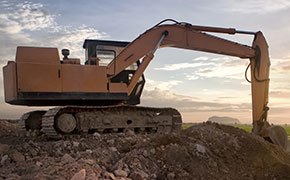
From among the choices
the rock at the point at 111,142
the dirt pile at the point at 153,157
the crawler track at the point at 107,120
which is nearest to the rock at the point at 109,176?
the dirt pile at the point at 153,157

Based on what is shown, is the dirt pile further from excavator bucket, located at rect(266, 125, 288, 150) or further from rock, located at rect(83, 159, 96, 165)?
excavator bucket, located at rect(266, 125, 288, 150)

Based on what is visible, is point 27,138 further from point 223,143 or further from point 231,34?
point 231,34

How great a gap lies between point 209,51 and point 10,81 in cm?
612

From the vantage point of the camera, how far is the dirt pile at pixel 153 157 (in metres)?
A: 8.75

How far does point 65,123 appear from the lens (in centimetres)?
1273

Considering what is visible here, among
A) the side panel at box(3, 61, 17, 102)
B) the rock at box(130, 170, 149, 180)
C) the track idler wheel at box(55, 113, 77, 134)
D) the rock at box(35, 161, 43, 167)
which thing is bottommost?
the rock at box(130, 170, 149, 180)

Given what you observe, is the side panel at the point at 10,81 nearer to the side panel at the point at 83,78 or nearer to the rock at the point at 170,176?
the side panel at the point at 83,78

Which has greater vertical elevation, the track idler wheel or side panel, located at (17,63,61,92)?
side panel, located at (17,63,61,92)

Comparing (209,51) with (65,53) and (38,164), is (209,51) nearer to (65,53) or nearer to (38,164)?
(65,53)

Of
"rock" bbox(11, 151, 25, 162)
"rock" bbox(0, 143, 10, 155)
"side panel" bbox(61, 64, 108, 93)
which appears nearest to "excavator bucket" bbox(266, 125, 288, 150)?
"side panel" bbox(61, 64, 108, 93)

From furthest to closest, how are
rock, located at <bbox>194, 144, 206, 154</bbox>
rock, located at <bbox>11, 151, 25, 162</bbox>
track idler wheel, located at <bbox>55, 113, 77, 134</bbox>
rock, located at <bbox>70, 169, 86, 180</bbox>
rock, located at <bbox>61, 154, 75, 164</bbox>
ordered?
track idler wheel, located at <bbox>55, 113, 77, 134</bbox> → rock, located at <bbox>194, 144, 206, 154</bbox> → rock, located at <bbox>11, 151, 25, 162</bbox> → rock, located at <bbox>61, 154, 75, 164</bbox> → rock, located at <bbox>70, 169, 86, 180</bbox>

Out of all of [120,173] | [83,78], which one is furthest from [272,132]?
[120,173]

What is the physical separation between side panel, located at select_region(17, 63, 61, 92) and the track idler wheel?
2.43 feet

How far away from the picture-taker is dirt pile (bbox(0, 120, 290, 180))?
28.7 ft
